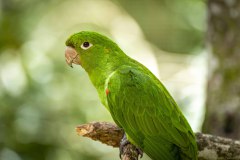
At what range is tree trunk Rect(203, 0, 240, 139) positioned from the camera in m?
4.63

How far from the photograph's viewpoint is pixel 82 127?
364cm

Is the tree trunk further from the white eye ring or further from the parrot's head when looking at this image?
the white eye ring

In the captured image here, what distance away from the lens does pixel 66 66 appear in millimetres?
6867

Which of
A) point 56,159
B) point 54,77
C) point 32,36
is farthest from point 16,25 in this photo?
point 56,159

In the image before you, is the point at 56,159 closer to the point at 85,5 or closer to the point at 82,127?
the point at 82,127

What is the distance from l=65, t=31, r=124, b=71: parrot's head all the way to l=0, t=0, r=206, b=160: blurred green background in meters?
2.01

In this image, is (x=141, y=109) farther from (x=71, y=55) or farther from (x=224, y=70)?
(x=224, y=70)

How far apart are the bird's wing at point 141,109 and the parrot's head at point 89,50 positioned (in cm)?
23

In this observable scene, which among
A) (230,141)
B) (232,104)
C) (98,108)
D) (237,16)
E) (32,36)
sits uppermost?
(32,36)

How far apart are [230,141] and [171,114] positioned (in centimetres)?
45

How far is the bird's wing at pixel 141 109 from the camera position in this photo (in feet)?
11.8

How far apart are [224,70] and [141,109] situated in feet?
4.50

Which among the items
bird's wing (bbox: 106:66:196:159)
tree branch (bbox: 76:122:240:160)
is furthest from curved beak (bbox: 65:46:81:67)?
tree branch (bbox: 76:122:240:160)

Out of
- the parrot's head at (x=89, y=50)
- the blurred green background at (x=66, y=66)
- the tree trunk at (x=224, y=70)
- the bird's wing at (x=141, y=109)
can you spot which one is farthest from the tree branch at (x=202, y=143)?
the blurred green background at (x=66, y=66)
